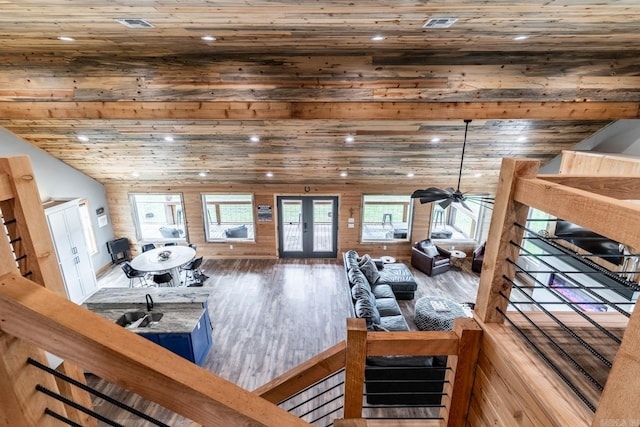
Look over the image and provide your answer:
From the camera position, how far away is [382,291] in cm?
595

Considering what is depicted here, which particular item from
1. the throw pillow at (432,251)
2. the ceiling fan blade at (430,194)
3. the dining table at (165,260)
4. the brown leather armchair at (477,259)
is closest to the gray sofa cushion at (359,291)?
the ceiling fan blade at (430,194)

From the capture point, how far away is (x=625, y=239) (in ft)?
2.42

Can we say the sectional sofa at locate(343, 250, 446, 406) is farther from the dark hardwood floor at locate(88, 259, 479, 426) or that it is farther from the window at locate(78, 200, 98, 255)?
the window at locate(78, 200, 98, 255)

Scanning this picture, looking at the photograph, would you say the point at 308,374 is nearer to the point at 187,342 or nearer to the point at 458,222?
the point at 187,342

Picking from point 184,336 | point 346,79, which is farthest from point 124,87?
point 184,336

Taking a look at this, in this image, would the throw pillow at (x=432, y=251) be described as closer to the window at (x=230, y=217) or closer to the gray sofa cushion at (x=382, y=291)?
the gray sofa cushion at (x=382, y=291)

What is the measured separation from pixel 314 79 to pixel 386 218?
20.5ft

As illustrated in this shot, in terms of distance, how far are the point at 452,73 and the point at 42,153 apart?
805cm

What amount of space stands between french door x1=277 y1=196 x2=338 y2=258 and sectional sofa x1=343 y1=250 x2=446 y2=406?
1835 millimetres

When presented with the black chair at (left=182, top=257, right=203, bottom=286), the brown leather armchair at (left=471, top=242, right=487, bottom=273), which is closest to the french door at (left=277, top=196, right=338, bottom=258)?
Answer: the black chair at (left=182, top=257, right=203, bottom=286)

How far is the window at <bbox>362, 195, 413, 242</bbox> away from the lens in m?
8.54

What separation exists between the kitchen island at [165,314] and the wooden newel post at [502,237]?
13.1 feet

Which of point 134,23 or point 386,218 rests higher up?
point 134,23

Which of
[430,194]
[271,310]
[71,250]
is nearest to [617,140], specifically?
[430,194]
